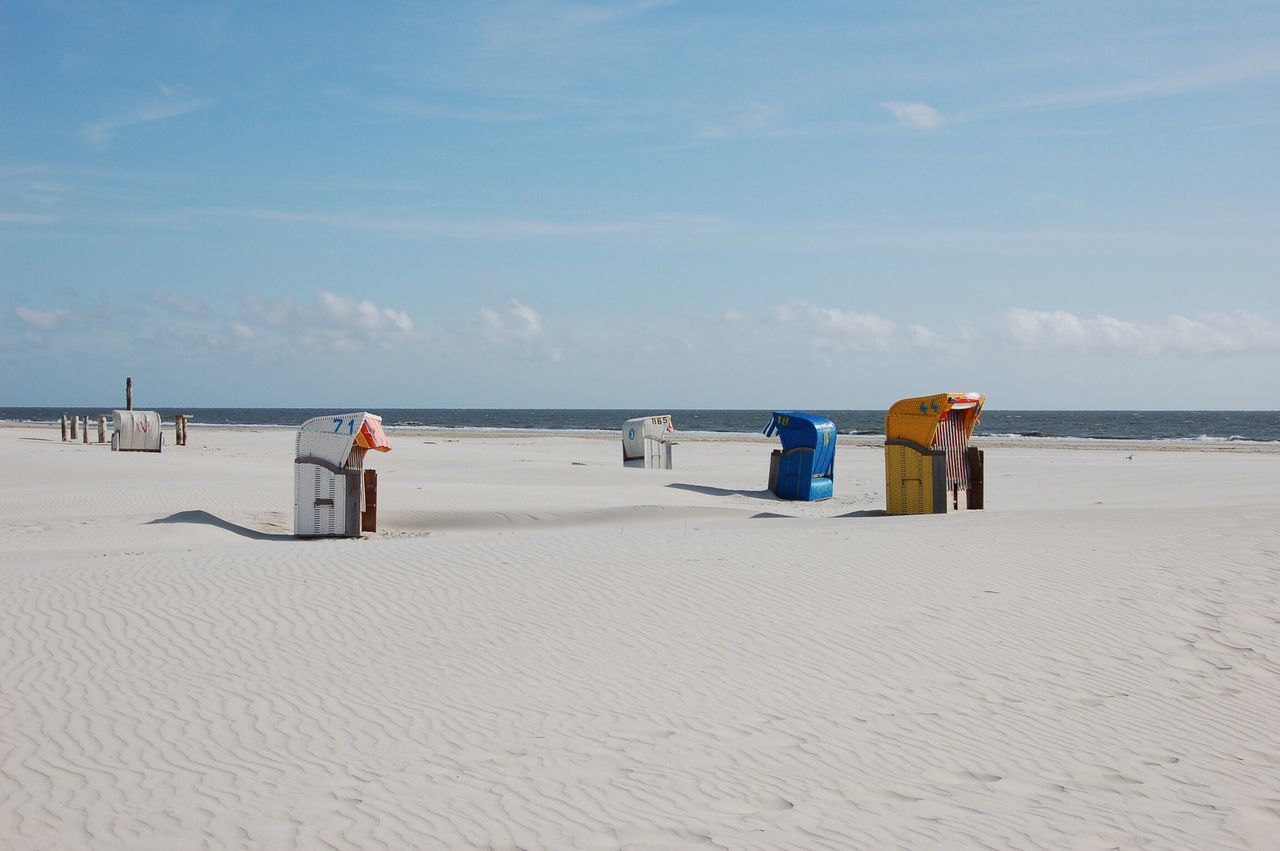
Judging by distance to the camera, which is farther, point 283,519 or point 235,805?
point 283,519

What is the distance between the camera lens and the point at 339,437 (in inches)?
548

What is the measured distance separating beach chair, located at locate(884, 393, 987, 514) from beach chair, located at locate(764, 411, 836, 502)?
3.44 meters

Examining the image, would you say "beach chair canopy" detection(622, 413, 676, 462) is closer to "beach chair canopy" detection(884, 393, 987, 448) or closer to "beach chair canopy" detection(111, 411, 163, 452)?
"beach chair canopy" detection(884, 393, 987, 448)

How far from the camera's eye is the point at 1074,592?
28.7 ft

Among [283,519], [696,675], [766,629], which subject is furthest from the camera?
[283,519]

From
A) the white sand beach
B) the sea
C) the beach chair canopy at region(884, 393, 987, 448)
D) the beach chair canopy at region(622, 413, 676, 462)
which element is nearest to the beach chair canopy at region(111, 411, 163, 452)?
the beach chair canopy at region(622, 413, 676, 462)

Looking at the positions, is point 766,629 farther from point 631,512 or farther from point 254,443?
point 254,443

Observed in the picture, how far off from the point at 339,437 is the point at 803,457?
29.3 feet

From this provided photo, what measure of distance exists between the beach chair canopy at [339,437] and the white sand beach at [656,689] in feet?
5.51

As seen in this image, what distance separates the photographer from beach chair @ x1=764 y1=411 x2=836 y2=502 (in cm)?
1912

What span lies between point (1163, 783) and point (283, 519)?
1387 cm

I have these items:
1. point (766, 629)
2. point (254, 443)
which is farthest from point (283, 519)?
point (254, 443)

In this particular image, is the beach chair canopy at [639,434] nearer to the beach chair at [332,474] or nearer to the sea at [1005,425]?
the beach chair at [332,474]

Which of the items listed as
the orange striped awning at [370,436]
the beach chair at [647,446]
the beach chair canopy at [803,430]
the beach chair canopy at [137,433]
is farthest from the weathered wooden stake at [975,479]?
the beach chair canopy at [137,433]
